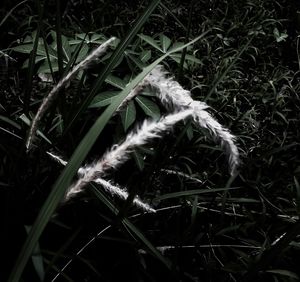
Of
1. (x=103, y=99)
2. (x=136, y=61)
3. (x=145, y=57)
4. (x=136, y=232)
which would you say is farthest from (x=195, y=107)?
(x=145, y=57)

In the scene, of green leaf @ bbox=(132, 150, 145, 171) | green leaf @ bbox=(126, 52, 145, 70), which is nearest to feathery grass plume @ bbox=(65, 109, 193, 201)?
green leaf @ bbox=(132, 150, 145, 171)

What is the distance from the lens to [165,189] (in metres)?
1.47

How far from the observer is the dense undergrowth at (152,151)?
0.83 m

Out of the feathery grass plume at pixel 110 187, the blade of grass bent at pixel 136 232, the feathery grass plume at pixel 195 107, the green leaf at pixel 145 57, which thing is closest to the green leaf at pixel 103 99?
the green leaf at pixel 145 57

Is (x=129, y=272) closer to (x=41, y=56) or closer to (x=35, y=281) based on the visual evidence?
(x=35, y=281)

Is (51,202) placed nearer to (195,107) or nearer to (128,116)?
(195,107)

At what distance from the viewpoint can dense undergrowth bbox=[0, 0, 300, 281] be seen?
2.71 ft

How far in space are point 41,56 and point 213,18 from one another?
4.38ft

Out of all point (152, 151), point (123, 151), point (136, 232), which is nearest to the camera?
point (123, 151)

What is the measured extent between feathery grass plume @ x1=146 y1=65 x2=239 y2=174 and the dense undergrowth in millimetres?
39

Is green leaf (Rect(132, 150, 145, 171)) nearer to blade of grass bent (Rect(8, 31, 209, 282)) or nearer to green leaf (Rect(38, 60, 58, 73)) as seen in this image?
green leaf (Rect(38, 60, 58, 73))

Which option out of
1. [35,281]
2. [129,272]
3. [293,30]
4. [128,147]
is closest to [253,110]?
[293,30]

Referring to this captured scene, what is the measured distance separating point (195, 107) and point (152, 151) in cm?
72

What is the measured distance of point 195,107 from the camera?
51 centimetres
